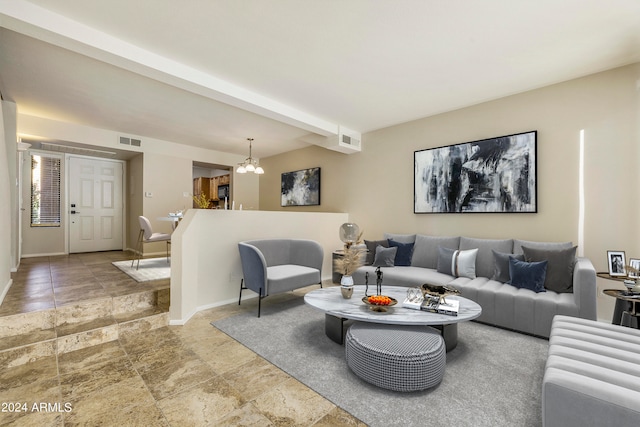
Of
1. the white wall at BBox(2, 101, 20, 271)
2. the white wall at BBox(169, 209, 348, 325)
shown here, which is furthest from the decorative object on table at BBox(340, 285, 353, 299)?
the white wall at BBox(2, 101, 20, 271)

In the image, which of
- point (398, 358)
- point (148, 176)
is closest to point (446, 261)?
point (398, 358)

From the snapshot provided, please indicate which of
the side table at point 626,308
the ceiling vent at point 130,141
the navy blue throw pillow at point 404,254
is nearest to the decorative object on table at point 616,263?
the side table at point 626,308

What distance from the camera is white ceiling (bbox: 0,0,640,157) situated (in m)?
2.19

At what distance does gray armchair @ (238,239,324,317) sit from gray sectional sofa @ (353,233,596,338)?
779mm

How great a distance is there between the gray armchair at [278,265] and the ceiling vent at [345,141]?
196 cm

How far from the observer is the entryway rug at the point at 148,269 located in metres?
3.97

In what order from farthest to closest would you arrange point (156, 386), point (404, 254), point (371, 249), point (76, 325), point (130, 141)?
point (130, 141), point (371, 249), point (404, 254), point (76, 325), point (156, 386)

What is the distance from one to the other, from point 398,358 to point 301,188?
4985mm

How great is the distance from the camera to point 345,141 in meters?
5.12

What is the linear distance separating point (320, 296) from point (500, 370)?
5.21ft

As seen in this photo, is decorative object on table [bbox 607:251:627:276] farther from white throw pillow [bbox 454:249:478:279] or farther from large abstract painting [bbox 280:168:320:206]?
large abstract painting [bbox 280:168:320:206]

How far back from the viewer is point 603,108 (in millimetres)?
3092

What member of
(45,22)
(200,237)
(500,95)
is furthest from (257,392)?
(500,95)

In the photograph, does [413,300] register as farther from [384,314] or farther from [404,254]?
[404,254]
